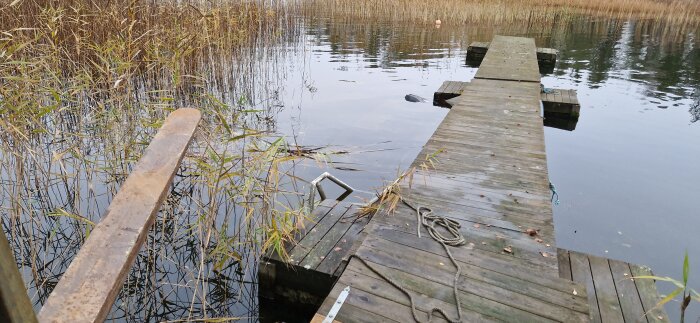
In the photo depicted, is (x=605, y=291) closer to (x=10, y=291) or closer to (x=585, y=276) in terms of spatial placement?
(x=585, y=276)

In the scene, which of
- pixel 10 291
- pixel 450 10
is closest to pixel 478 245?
pixel 10 291

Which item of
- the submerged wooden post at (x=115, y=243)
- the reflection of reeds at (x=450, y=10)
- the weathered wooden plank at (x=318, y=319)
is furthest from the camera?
the reflection of reeds at (x=450, y=10)

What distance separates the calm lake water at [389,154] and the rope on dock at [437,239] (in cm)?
A: 97

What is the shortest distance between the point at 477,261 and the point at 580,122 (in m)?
6.14

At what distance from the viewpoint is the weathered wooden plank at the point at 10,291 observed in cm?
54

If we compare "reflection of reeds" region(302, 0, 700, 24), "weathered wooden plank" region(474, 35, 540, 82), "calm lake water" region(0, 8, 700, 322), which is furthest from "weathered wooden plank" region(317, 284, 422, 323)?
"reflection of reeds" region(302, 0, 700, 24)

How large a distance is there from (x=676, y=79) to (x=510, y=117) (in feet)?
26.6

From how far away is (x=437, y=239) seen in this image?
2.74 metres

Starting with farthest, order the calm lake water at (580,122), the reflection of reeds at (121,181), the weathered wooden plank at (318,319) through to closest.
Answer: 1. the calm lake water at (580,122)
2. the reflection of reeds at (121,181)
3. the weathered wooden plank at (318,319)

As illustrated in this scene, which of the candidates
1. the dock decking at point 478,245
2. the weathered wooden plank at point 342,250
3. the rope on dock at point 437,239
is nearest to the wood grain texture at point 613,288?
the dock decking at point 478,245

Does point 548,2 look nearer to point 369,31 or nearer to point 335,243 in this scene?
point 369,31

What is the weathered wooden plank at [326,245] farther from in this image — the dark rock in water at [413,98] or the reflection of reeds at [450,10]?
the reflection of reeds at [450,10]

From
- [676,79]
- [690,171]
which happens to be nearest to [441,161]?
[690,171]

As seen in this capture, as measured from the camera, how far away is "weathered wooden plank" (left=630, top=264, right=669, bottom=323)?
2.41 metres
